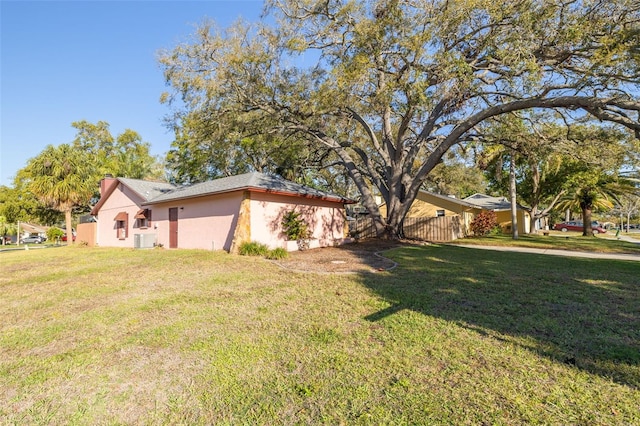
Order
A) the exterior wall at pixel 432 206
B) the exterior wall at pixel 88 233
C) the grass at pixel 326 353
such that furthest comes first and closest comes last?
the exterior wall at pixel 432 206, the exterior wall at pixel 88 233, the grass at pixel 326 353

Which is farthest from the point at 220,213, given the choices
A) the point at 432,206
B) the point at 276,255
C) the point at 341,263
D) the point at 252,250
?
the point at 432,206

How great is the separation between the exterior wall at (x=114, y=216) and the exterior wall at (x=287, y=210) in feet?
25.1

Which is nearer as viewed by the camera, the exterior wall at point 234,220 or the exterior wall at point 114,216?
the exterior wall at point 234,220

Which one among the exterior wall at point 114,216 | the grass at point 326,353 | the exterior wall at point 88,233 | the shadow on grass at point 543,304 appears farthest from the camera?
the exterior wall at point 88,233

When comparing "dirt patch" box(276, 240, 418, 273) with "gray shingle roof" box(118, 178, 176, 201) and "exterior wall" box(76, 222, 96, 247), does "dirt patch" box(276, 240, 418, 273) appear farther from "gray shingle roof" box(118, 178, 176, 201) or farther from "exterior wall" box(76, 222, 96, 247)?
"exterior wall" box(76, 222, 96, 247)

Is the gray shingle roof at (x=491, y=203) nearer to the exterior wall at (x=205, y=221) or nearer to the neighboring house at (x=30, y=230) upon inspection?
the exterior wall at (x=205, y=221)

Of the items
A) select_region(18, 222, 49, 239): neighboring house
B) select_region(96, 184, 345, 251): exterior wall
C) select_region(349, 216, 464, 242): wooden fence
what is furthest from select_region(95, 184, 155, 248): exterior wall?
select_region(18, 222, 49, 239): neighboring house

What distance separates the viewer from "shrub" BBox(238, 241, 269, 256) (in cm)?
1115

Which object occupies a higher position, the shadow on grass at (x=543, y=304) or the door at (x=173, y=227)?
the door at (x=173, y=227)

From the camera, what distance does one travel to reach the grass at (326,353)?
2451mm

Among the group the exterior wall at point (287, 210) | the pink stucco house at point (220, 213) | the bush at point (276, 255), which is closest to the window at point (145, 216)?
the pink stucco house at point (220, 213)

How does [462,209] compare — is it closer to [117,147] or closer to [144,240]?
[144,240]

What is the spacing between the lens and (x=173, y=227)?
50.3 ft

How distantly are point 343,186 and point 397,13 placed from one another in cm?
1816
